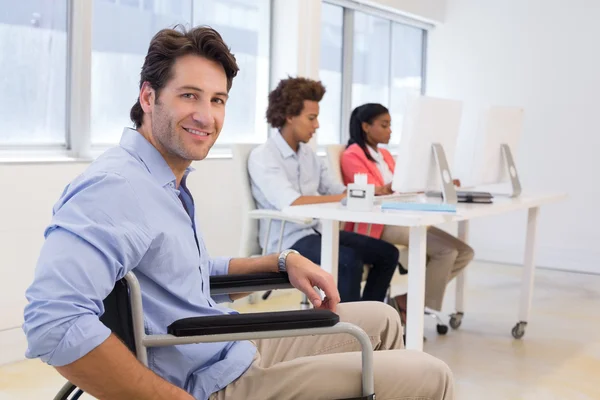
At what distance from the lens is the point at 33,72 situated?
3.54m

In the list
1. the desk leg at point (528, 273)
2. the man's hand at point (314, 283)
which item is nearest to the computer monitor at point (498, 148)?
the desk leg at point (528, 273)

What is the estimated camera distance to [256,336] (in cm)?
140

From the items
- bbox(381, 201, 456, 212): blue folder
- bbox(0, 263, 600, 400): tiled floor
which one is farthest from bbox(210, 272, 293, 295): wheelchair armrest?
bbox(0, 263, 600, 400): tiled floor

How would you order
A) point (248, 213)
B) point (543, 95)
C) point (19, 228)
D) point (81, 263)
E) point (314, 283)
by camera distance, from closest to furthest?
point (81, 263) < point (314, 283) < point (19, 228) < point (248, 213) < point (543, 95)

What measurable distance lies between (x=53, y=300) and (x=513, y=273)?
16.4 ft

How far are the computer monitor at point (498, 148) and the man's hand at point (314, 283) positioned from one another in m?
2.13

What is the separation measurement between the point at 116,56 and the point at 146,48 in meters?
0.24

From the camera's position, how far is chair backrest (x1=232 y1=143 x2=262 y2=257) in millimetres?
3566

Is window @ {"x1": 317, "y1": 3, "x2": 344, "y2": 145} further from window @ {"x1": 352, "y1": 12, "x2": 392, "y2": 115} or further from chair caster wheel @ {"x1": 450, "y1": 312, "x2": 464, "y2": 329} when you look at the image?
chair caster wheel @ {"x1": 450, "y1": 312, "x2": 464, "y2": 329}

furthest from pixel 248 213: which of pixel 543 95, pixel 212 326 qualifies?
pixel 543 95

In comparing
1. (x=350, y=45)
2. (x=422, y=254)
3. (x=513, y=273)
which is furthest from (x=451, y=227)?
(x=422, y=254)

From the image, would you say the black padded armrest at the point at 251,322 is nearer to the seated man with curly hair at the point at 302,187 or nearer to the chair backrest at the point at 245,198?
the seated man with curly hair at the point at 302,187

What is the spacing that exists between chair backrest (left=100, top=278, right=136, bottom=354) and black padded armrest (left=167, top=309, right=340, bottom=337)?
0.08 meters

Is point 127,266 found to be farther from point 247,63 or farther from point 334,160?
point 247,63
